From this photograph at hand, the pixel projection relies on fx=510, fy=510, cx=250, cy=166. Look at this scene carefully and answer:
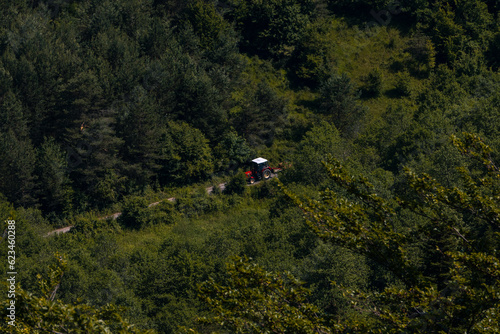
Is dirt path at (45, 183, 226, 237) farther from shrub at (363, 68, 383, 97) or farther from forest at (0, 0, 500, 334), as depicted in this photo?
shrub at (363, 68, 383, 97)

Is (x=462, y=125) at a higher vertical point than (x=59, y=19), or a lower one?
lower

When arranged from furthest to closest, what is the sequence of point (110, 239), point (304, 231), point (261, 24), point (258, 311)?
point (261, 24)
point (110, 239)
point (304, 231)
point (258, 311)

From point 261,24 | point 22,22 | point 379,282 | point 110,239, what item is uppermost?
point 22,22

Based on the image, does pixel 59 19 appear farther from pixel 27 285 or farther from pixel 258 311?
pixel 258 311

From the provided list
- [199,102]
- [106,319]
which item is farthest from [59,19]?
[106,319]

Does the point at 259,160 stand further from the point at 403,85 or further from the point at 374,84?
the point at 403,85

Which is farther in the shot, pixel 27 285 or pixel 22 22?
pixel 22 22

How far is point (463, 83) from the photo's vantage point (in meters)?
68.5

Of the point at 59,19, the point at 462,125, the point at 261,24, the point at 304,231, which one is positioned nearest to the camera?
the point at 304,231

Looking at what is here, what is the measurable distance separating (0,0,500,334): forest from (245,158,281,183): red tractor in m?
0.94

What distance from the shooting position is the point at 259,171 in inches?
2324

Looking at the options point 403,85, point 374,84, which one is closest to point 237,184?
point 374,84

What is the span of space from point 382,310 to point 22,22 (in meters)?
56.9

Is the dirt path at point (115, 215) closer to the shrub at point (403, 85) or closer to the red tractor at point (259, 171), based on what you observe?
the red tractor at point (259, 171)
